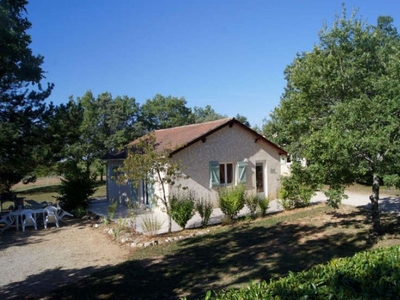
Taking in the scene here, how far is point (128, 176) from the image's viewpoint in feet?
37.4

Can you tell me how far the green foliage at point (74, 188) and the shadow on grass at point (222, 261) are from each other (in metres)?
9.06

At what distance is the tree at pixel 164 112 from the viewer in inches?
1626

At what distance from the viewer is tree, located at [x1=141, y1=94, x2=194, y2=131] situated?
136 feet

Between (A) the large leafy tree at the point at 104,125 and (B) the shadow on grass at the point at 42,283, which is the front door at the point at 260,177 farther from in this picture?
(A) the large leafy tree at the point at 104,125

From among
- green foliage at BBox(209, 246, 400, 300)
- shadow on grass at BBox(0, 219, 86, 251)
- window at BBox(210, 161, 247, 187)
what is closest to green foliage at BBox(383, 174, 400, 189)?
green foliage at BBox(209, 246, 400, 300)

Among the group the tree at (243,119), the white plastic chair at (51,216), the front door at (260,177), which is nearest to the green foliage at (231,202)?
the front door at (260,177)

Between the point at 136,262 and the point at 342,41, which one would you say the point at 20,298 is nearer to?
the point at 136,262

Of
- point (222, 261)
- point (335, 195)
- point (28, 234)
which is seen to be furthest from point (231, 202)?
point (28, 234)

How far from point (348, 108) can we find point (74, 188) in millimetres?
14406

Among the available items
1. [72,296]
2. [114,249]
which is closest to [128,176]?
[114,249]

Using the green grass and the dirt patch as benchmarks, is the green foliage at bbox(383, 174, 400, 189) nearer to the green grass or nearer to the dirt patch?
the dirt patch

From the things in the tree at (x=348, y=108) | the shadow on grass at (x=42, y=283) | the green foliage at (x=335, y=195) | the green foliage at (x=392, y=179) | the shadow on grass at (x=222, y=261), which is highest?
the tree at (x=348, y=108)

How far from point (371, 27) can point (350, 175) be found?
5.18 meters

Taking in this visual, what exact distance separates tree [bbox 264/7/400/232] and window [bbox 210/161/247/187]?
610cm
